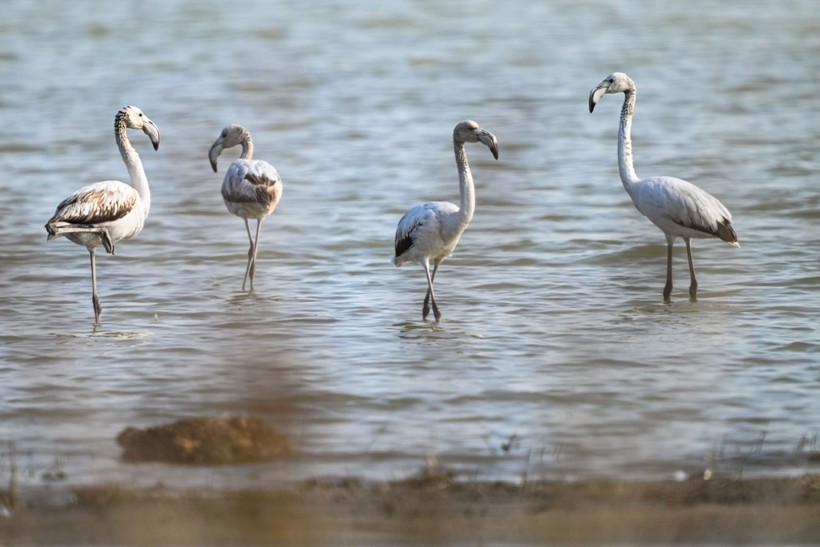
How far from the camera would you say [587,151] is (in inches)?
626

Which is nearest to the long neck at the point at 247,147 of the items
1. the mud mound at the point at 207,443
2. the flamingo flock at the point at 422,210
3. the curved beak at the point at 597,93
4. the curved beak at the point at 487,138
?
the flamingo flock at the point at 422,210

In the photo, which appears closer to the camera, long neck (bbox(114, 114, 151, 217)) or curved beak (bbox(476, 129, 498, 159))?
curved beak (bbox(476, 129, 498, 159))

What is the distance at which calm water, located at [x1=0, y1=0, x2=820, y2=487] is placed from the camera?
5469 millimetres

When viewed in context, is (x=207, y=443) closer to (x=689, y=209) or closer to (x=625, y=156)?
(x=689, y=209)

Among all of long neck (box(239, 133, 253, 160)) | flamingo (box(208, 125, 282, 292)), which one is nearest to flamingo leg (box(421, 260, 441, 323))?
flamingo (box(208, 125, 282, 292))

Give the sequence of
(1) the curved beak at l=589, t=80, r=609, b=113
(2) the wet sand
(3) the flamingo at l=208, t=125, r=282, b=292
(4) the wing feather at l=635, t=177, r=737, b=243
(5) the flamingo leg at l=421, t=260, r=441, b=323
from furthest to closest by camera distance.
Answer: (3) the flamingo at l=208, t=125, r=282, b=292, (1) the curved beak at l=589, t=80, r=609, b=113, (4) the wing feather at l=635, t=177, r=737, b=243, (5) the flamingo leg at l=421, t=260, r=441, b=323, (2) the wet sand

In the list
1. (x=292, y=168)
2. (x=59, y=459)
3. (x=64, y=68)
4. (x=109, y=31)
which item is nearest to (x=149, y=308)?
(x=59, y=459)

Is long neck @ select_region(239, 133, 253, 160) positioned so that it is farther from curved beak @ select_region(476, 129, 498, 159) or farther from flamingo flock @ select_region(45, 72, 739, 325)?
curved beak @ select_region(476, 129, 498, 159)

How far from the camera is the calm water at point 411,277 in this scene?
5469 millimetres

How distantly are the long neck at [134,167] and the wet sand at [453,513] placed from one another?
4862 mm

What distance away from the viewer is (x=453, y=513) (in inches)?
187

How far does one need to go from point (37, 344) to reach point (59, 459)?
2.72 meters

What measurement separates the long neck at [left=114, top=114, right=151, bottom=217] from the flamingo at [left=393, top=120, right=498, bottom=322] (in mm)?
1845

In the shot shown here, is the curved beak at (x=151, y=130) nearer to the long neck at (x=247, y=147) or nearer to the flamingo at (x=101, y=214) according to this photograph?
the flamingo at (x=101, y=214)
